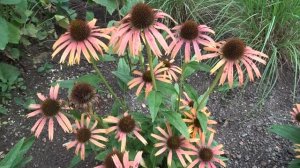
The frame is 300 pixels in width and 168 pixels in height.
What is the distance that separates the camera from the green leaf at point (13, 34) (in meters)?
2.38

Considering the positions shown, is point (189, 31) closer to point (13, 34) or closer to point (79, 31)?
point (79, 31)

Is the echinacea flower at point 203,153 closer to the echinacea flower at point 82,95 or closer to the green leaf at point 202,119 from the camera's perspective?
the green leaf at point 202,119

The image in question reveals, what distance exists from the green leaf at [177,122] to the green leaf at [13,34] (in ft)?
3.88

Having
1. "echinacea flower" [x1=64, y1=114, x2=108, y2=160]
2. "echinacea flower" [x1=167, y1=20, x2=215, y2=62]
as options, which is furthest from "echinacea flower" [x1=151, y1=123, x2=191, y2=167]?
"echinacea flower" [x1=167, y1=20, x2=215, y2=62]

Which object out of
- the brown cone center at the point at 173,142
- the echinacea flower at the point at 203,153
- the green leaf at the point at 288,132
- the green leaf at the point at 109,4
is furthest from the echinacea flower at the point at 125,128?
the green leaf at the point at 288,132

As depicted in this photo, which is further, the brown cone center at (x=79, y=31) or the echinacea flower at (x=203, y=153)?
the echinacea flower at (x=203, y=153)

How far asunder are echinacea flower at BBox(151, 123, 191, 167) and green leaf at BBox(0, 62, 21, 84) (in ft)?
3.83

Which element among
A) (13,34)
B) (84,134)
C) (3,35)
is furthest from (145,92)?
(13,34)

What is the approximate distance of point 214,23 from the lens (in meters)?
2.97

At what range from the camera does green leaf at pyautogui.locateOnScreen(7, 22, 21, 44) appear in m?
2.38

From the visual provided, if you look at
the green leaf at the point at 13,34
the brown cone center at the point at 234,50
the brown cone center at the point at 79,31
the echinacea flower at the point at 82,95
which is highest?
the green leaf at the point at 13,34

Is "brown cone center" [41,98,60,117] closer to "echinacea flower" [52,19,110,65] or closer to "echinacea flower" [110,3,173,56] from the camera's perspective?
"echinacea flower" [52,19,110,65]

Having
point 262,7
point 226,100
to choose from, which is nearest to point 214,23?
point 262,7

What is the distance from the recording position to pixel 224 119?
250cm
